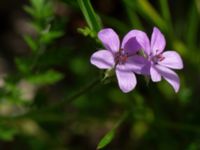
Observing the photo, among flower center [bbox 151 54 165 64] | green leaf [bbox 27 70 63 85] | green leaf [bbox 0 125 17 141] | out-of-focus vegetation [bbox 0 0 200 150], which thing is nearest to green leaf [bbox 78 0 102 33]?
out-of-focus vegetation [bbox 0 0 200 150]

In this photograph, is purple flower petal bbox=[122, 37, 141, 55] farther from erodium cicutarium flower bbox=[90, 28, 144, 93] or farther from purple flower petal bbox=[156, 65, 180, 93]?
purple flower petal bbox=[156, 65, 180, 93]

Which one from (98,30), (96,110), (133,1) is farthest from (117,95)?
(98,30)

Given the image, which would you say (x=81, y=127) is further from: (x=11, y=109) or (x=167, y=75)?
(x=167, y=75)

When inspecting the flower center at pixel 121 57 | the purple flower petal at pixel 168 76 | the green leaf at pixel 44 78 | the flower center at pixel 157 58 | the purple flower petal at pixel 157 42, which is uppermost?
the flower center at pixel 121 57

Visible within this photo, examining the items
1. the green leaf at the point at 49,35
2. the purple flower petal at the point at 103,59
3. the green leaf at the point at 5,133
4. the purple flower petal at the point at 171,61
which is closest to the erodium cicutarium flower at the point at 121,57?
the purple flower petal at the point at 103,59

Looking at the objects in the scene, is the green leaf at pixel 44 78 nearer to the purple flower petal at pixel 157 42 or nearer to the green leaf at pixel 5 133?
the green leaf at pixel 5 133

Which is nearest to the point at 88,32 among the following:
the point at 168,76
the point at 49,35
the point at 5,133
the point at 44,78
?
the point at 168,76
